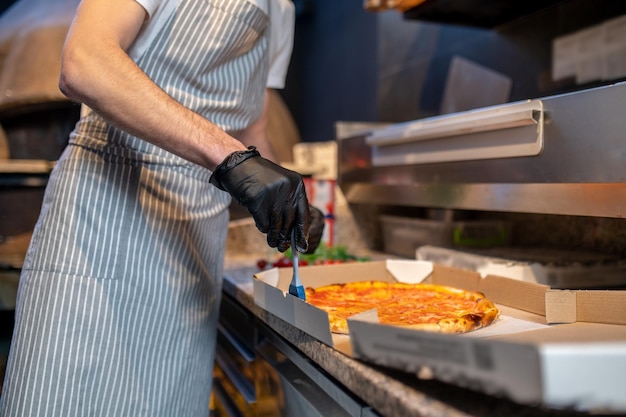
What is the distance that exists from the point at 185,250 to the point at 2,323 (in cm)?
106

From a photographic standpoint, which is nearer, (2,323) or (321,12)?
(2,323)

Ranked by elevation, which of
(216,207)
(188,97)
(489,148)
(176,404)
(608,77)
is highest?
(608,77)

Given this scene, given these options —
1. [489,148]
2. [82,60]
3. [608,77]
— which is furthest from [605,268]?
[82,60]

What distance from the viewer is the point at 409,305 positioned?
3.27 ft

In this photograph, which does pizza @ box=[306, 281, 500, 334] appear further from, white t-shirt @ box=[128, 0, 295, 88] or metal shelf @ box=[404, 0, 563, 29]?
metal shelf @ box=[404, 0, 563, 29]

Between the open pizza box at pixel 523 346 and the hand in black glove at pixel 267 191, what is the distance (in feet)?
0.36

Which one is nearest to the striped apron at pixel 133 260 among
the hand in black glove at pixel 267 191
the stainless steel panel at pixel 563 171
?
the hand in black glove at pixel 267 191

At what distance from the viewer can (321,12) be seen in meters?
3.93

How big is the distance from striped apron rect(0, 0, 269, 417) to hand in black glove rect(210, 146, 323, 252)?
30cm

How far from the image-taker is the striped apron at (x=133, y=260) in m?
1.01

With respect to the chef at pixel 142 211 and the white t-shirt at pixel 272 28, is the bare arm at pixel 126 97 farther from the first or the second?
the white t-shirt at pixel 272 28

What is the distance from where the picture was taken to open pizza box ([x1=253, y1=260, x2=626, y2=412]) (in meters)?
0.47

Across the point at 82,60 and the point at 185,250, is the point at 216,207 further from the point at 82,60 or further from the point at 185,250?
the point at 82,60

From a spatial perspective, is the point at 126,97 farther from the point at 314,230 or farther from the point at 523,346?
the point at 523,346
